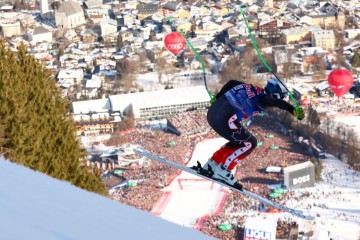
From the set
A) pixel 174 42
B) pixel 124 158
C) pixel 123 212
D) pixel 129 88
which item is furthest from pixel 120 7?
pixel 123 212

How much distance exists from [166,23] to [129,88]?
6.67m

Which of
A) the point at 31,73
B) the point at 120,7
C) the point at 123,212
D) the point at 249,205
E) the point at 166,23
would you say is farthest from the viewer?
the point at 120,7

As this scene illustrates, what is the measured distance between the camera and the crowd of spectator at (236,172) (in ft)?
25.9

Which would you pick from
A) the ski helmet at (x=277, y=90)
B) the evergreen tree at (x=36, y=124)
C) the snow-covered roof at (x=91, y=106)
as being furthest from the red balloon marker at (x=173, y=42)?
the ski helmet at (x=277, y=90)

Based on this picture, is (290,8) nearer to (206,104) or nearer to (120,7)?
(120,7)

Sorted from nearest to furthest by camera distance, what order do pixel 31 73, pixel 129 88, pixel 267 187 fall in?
1. pixel 31 73
2. pixel 267 187
3. pixel 129 88

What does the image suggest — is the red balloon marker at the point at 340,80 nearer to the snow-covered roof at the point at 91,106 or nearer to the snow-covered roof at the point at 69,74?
the snow-covered roof at the point at 91,106

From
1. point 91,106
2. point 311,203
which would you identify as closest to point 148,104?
point 91,106

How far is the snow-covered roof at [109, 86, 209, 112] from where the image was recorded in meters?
13.6

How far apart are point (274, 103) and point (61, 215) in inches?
40.6

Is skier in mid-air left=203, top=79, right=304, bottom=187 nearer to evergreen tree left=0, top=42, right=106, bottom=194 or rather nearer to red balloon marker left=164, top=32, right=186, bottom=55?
evergreen tree left=0, top=42, right=106, bottom=194

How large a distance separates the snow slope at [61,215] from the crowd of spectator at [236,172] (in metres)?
5.29

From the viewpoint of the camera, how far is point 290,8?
22.9m

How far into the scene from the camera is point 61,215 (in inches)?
63.7
